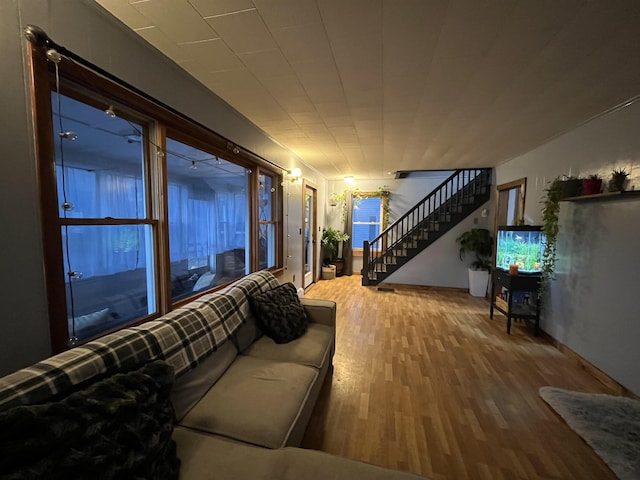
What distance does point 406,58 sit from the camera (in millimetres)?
1753

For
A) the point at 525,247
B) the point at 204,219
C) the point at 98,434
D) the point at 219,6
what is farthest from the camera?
the point at 525,247

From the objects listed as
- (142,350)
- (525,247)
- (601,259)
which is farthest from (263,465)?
(525,247)

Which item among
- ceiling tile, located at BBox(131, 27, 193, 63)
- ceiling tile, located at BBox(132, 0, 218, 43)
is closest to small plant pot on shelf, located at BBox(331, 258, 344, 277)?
ceiling tile, located at BBox(131, 27, 193, 63)

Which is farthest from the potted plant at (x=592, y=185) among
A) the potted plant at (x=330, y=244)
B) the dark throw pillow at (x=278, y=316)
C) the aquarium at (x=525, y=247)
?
the potted plant at (x=330, y=244)

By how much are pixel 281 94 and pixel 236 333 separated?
1981 mm

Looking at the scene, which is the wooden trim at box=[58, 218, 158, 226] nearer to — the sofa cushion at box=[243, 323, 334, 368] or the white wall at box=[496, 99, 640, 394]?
the sofa cushion at box=[243, 323, 334, 368]

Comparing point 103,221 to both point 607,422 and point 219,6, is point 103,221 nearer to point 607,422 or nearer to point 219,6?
point 219,6

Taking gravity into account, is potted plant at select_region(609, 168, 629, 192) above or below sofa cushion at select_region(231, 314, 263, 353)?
above

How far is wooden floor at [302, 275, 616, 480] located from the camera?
1.57 meters

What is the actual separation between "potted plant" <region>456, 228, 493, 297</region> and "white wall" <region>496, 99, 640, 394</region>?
179cm

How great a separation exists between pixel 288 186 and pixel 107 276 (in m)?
2.92

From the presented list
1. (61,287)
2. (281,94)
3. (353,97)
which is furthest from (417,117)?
(61,287)

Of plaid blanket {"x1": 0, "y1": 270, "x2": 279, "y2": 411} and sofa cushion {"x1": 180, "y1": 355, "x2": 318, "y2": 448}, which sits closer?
plaid blanket {"x1": 0, "y1": 270, "x2": 279, "y2": 411}

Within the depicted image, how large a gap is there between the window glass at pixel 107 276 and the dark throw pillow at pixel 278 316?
761 millimetres
